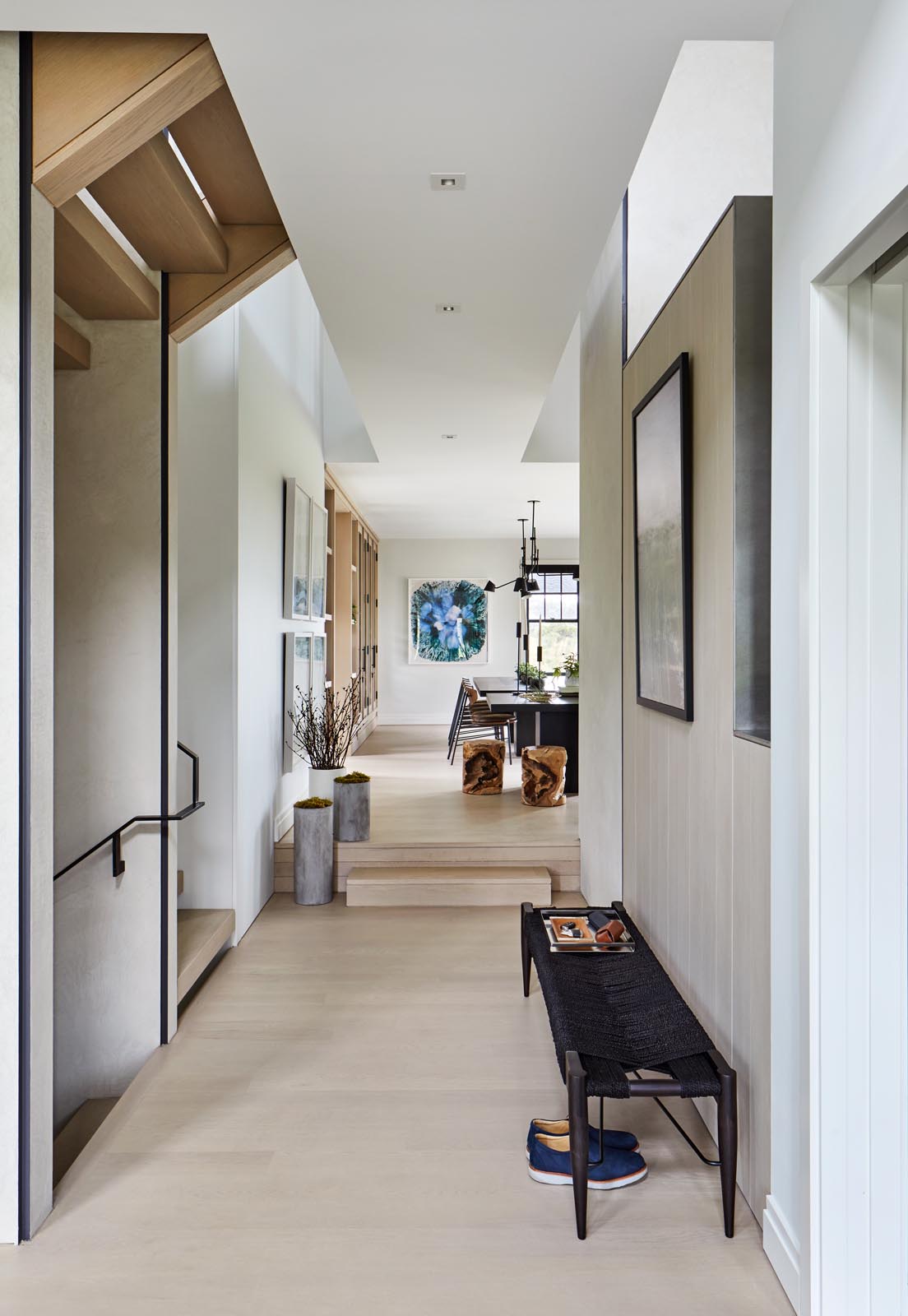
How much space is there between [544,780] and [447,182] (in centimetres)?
431

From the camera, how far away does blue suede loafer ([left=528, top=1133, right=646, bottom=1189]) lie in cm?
213

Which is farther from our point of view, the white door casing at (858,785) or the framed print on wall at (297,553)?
the framed print on wall at (297,553)

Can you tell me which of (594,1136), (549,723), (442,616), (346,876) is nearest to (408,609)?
(442,616)

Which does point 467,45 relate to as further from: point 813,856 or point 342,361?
point 342,361

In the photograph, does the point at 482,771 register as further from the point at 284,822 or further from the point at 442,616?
the point at 442,616

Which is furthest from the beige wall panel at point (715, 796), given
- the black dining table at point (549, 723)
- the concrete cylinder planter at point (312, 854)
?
the black dining table at point (549, 723)

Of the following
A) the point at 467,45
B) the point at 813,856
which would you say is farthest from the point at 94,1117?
the point at 467,45

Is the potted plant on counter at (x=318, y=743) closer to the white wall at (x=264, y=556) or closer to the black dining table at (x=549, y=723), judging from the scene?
the white wall at (x=264, y=556)

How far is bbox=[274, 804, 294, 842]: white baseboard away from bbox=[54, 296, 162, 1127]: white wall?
1.85 meters

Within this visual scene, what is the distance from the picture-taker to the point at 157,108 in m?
2.01

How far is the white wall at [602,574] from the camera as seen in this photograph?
12.0 ft

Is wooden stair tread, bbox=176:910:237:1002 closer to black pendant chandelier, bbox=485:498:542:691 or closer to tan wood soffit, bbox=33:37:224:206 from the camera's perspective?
tan wood soffit, bbox=33:37:224:206

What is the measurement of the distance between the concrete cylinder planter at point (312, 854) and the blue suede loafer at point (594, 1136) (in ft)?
7.83

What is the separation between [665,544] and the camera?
2.74 m
